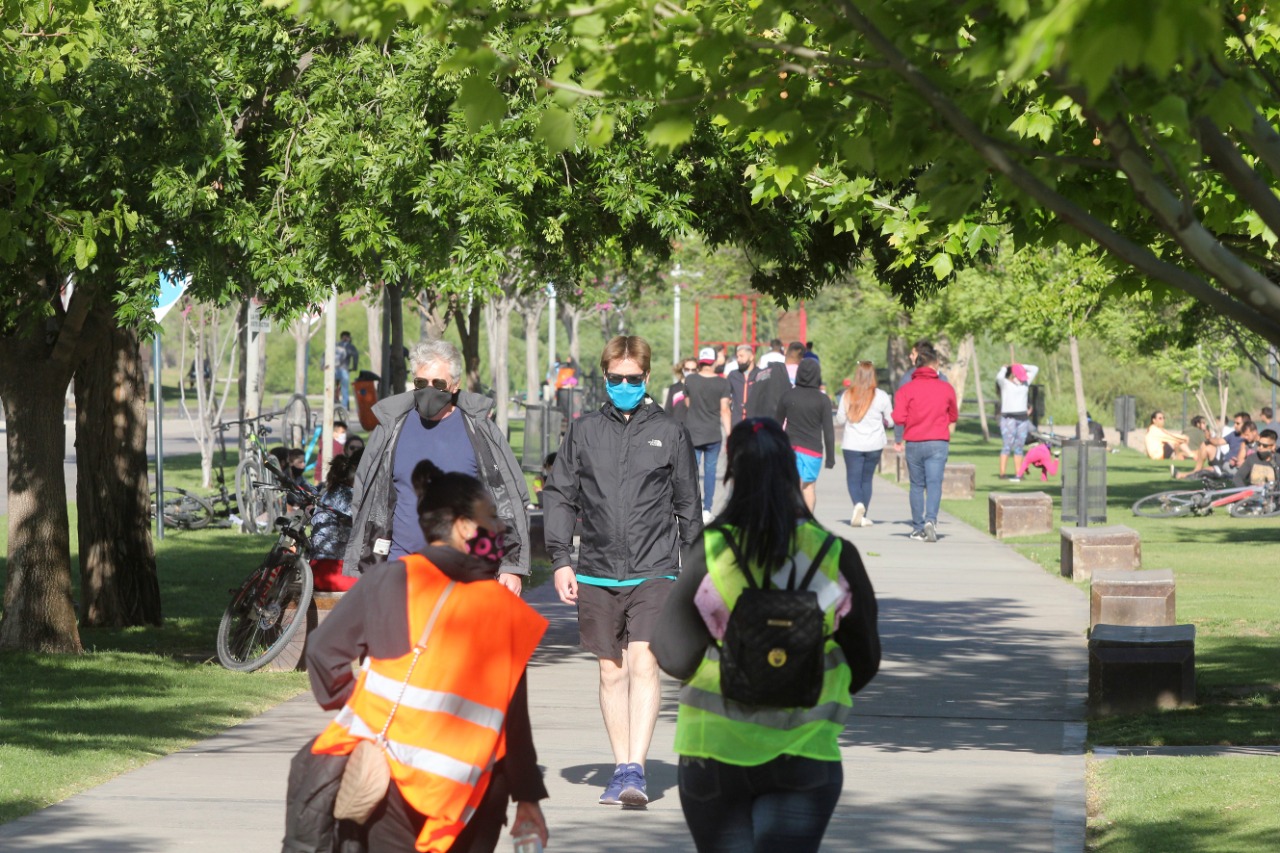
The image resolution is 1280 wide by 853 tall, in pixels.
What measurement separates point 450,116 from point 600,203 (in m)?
0.99

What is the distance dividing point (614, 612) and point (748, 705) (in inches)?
126

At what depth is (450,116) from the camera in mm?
9930

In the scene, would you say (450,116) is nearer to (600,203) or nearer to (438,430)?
(600,203)

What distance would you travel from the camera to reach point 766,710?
13.7ft

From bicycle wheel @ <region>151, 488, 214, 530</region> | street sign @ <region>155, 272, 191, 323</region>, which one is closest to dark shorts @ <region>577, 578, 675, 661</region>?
street sign @ <region>155, 272, 191, 323</region>

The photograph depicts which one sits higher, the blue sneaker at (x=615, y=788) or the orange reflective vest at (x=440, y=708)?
the orange reflective vest at (x=440, y=708)

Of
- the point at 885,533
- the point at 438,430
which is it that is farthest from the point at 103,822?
the point at 885,533

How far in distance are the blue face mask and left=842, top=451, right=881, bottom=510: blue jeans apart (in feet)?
39.5

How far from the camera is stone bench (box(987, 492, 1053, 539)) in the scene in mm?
19422

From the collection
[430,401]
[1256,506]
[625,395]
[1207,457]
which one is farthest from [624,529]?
[1207,457]

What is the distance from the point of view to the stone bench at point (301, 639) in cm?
1091

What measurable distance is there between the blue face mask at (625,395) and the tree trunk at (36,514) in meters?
5.19

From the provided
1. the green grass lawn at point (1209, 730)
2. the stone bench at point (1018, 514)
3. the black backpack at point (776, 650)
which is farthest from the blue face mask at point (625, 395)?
the stone bench at point (1018, 514)

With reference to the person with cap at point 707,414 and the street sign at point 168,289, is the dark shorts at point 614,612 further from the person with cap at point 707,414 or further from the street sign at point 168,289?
the person with cap at point 707,414
